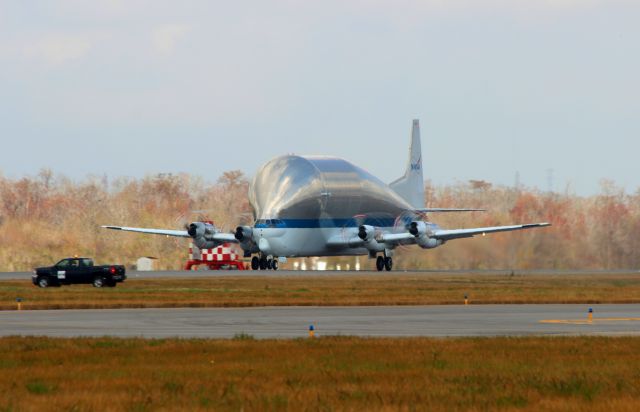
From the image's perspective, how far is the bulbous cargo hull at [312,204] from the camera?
101 metres

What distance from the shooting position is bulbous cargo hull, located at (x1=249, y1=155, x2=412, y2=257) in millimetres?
100875

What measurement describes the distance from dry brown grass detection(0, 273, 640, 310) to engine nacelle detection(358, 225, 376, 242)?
69.6 ft

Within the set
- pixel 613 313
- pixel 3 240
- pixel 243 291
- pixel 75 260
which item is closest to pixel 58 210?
pixel 3 240

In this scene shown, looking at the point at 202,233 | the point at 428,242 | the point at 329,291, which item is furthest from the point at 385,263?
the point at 329,291

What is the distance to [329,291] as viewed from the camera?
198 ft

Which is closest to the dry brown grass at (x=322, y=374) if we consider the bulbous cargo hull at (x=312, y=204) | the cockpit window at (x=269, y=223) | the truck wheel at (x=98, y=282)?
the truck wheel at (x=98, y=282)

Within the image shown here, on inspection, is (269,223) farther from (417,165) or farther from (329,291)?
(329,291)

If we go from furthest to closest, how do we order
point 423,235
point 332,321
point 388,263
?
point 388,263, point 423,235, point 332,321

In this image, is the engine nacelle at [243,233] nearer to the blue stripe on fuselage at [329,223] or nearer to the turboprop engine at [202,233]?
A: the blue stripe on fuselage at [329,223]

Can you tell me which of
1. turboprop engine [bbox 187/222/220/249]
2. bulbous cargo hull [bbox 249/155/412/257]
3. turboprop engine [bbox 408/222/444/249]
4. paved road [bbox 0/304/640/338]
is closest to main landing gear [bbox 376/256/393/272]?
turboprop engine [bbox 408/222/444/249]

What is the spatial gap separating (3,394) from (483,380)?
7.78 m

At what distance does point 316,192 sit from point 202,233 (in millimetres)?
10316

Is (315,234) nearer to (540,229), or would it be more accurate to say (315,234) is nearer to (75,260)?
(540,229)

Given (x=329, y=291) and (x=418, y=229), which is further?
(x=418, y=229)
